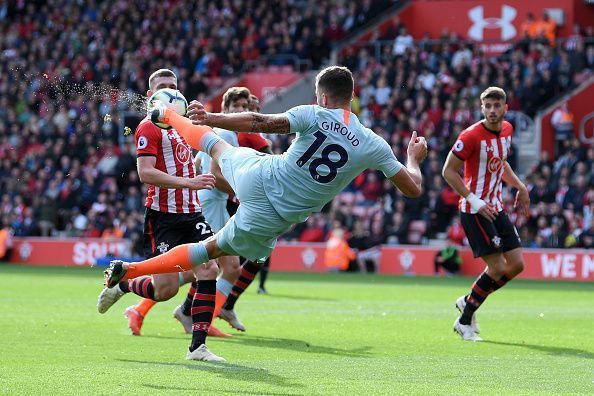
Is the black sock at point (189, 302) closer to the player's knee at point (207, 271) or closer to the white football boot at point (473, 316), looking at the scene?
the player's knee at point (207, 271)

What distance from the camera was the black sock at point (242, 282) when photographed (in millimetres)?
12594

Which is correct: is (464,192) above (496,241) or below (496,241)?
above

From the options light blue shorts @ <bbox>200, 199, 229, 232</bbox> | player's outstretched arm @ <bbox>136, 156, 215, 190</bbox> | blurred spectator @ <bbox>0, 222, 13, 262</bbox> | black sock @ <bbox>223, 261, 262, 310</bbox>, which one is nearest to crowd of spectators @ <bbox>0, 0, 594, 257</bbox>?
blurred spectator @ <bbox>0, 222, 13, 262</bbox>

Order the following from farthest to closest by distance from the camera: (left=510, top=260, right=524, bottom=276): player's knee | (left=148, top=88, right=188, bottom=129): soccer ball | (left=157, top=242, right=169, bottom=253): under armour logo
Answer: (left=510, top=260, right=524, bottom=276): player's knee < (left=157, top=242, right=169, bottom=253): under armour logo < (left=148, top=88, right=188, bottom=129): soccer ball

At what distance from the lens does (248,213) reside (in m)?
8.79

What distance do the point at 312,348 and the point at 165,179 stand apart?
6.96 feet

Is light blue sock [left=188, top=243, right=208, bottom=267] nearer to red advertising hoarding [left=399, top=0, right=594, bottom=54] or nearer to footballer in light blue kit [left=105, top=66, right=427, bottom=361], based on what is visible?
footballer in light blue kit [left=105, top=66, right=427, bottom=361]

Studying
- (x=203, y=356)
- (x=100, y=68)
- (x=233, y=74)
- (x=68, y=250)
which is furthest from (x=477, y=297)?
(x=100, y=68)

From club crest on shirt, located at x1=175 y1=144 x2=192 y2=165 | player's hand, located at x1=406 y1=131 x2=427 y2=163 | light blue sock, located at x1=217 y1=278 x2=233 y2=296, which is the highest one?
club crest on shirt, located at x1=175 y1=144 x2=192 y2=165

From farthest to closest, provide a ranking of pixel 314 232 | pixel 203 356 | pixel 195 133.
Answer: pixel 314 232 → pixel 203 356 → pixel 195 133

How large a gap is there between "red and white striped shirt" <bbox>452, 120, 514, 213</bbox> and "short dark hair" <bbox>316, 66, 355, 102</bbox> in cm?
376

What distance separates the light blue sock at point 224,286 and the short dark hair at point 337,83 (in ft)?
13.4

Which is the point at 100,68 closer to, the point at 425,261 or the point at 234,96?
the point at 425,261

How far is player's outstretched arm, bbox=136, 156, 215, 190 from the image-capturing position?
9.23 meters
